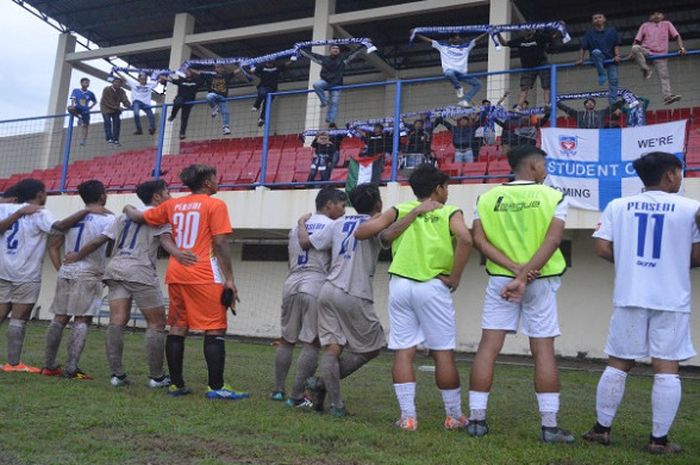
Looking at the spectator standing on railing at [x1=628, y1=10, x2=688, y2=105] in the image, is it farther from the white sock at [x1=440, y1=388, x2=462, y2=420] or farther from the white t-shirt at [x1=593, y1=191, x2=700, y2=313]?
the white sock at [x1=440, y1=388, x2=462, y2=420]

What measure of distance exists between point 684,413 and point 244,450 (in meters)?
3.69

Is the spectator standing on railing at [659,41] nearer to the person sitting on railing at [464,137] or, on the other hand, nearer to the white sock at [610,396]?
the person sitting on railing at [464,137]

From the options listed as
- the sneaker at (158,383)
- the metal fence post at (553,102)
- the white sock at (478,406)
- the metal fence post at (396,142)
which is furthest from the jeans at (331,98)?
the white sock at (478,406)

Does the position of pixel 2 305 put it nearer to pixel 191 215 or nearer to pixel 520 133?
pixel 191 215

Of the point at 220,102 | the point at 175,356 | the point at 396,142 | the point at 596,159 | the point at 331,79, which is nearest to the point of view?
the point at 175,356

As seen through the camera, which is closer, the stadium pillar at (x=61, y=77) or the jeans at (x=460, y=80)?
the jeans at (x=460, y=80)

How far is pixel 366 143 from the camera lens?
11.0 m

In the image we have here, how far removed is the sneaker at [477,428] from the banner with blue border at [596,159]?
539 cm

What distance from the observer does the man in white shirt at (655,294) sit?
358cm

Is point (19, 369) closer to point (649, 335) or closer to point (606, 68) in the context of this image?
point (649, 335)

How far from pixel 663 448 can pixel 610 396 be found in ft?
1.20

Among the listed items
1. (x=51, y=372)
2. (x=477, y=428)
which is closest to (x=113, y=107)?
(x=51, y=372)

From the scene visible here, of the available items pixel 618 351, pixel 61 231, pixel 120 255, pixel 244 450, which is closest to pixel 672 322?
pixel 618 351

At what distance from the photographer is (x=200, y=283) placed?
4.79 meters
